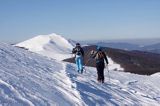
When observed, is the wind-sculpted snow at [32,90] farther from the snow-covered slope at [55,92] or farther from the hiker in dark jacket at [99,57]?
the hiker in dark jacket at [99,57]

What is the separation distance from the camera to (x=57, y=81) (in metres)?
21.6

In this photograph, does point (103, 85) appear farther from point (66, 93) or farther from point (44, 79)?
point (66, 93)

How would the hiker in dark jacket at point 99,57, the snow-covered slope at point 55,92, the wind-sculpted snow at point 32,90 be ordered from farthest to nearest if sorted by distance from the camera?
the hiker in dark jacket at point 99,57 → the snow-covered slope at point 55,92 → the wind-sculpted snow at point 32,90

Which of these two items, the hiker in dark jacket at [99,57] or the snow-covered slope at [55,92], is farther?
the hiker in dark jacket at [99,57]

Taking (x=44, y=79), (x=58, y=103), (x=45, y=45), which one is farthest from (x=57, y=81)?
(x=45, y=45)

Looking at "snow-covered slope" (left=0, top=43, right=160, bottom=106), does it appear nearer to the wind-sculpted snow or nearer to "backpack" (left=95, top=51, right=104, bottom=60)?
the wind-sculpted snow

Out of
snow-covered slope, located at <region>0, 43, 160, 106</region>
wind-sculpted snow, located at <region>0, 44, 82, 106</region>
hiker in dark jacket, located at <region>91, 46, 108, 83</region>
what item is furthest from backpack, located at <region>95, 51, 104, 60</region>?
wind-sculpted snow, located at <region>0, 44, 82, 106</region>

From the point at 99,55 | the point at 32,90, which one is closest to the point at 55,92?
the point at 32,90

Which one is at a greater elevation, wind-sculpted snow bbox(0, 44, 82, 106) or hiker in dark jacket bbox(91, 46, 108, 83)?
hiker in dark jacket bbox(91, 46, 108, 83)

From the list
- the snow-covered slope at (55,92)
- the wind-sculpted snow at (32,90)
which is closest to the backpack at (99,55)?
the snow-covered slope at (55,92)

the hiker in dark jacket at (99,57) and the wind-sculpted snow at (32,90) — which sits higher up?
the hiker in dark jacket at (99,57)

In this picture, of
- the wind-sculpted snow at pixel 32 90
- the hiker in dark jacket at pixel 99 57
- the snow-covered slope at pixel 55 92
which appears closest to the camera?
the wind-sculpted snow at pixel 32 90

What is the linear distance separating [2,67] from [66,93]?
16.8ft

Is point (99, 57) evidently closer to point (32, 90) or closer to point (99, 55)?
point (99, 55)
